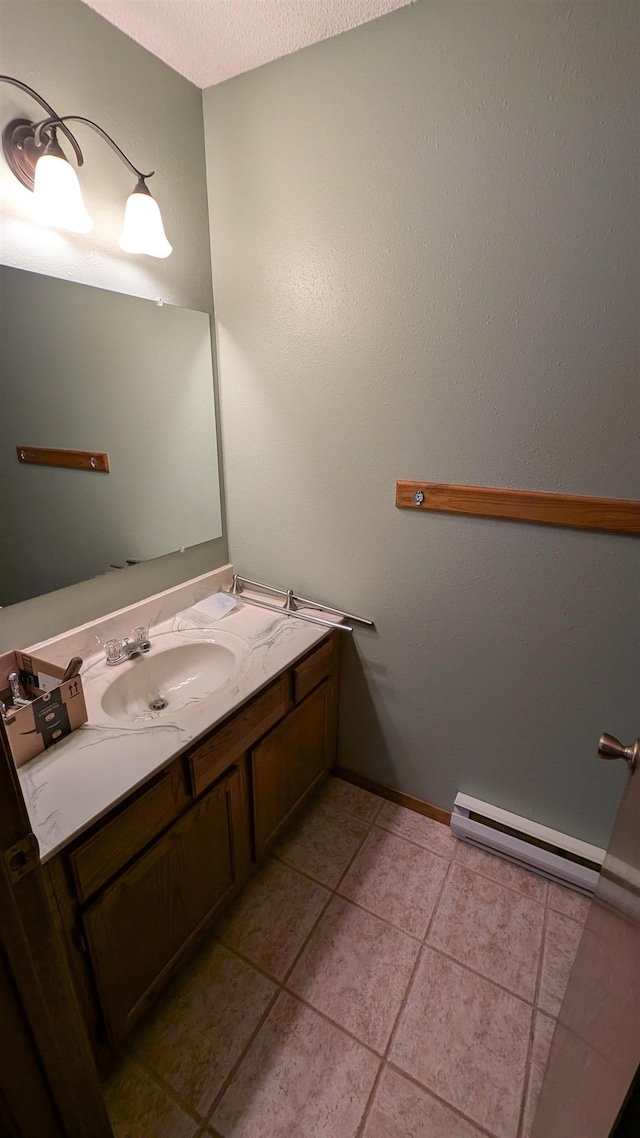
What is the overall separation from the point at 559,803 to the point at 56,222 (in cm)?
209

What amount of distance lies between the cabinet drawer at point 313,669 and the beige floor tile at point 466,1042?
808 millimetres

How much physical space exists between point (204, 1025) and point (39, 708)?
0.92m

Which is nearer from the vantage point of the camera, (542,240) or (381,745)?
(542,240)

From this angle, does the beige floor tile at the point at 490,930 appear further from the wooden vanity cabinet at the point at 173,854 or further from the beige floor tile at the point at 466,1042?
the wooden vanity cabinet at the point at 173,854

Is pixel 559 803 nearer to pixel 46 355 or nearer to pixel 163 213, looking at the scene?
pixel 46 355

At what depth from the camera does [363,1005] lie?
3.92 ft

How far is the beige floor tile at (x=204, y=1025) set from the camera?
1.06 meters

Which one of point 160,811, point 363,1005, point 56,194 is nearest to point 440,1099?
point 363,1005

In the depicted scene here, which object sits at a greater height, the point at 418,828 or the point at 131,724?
the point at 131,724

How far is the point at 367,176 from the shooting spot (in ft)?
4.06

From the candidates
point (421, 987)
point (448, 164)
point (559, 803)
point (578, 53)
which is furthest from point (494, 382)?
point (421, 987)

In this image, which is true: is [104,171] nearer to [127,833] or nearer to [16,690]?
[16,690]

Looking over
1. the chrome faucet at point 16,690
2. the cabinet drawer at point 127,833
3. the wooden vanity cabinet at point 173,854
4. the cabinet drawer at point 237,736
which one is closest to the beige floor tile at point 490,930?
the wooden vanity cabinet at point 173,854

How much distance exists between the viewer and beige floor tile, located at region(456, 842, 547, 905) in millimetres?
1474
